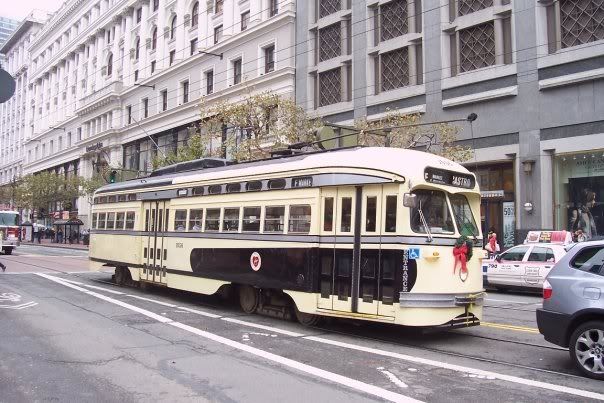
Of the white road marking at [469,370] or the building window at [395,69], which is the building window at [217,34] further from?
the white road marking at [469,370]

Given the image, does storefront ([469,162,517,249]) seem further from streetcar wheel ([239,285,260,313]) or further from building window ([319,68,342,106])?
streetcar wheel ([239,285,260,313])

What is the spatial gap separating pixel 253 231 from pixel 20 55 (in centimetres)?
10548

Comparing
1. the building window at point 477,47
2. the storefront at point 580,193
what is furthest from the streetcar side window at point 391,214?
the building window at point 477,47

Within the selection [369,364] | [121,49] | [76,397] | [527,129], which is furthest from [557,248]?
[121,49]

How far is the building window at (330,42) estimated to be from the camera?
1270 inches

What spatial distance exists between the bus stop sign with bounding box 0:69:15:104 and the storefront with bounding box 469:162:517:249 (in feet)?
66.3

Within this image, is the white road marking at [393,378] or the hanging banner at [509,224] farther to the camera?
the hanging banner at [509,224]

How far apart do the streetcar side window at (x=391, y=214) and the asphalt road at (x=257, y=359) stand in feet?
6.02

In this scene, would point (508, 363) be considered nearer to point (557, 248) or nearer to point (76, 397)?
point (76, 397)

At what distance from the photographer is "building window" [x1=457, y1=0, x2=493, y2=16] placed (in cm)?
2488

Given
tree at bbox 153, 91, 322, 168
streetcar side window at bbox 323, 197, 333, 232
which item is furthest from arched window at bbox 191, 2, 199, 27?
streetcar side window at bbox 323, 197, 333, 232

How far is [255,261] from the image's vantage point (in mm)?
10836

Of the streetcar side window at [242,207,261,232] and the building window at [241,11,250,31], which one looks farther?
the building window at [241,11,250,31]

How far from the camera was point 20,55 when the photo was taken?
100062 mm
